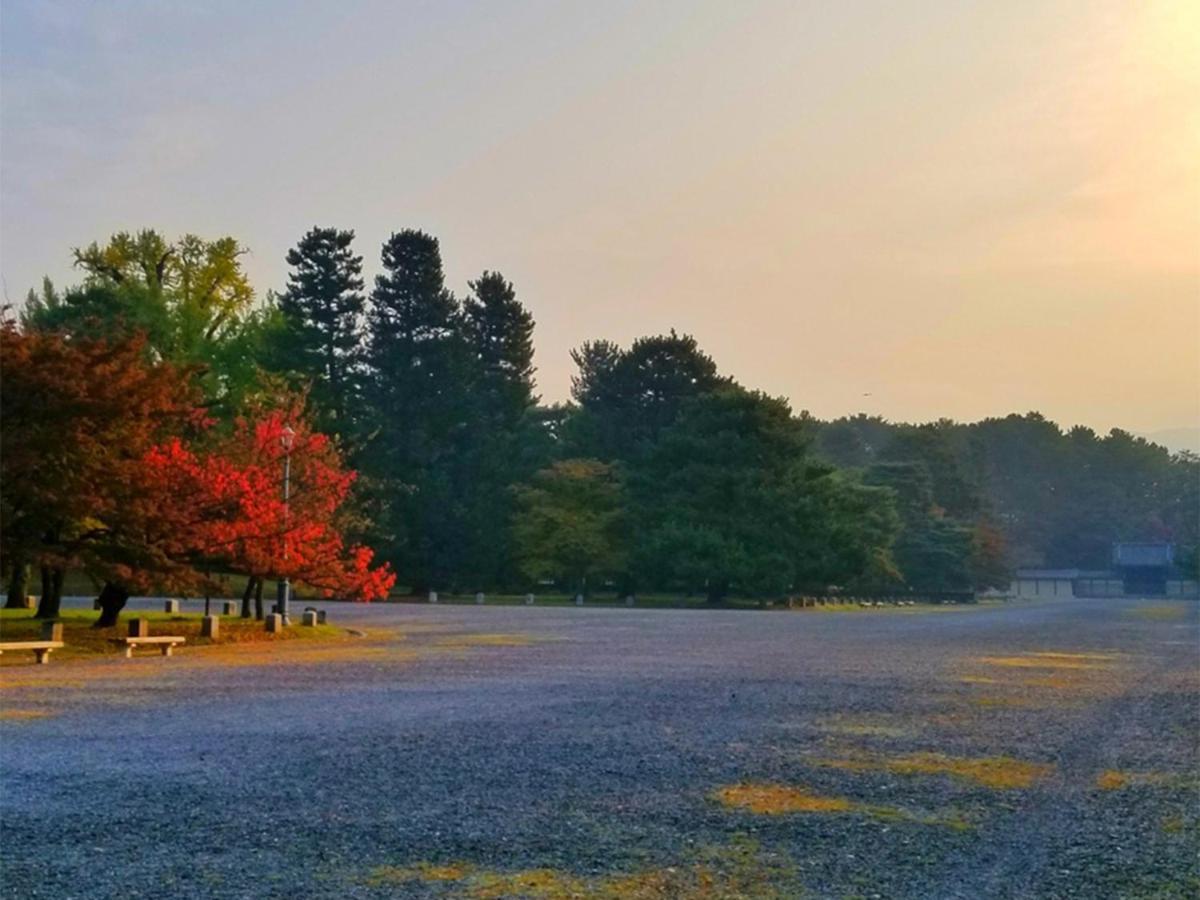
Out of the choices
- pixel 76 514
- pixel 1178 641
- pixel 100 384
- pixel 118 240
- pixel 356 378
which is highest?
pixel 118 240

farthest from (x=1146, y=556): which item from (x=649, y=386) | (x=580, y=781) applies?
(x=580, y=781)

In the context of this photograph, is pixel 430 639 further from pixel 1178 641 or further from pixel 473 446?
pixel 473 446

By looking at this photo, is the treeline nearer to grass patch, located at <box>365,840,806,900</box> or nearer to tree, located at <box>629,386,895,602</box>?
tree, located at <box>629,386,895,602</box>

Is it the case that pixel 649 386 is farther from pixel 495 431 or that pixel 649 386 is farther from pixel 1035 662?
pixel 1035 662

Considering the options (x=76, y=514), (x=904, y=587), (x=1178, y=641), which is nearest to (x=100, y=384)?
(x=76, y=514)

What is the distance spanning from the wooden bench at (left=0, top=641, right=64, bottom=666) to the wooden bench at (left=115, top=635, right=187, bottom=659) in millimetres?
1191

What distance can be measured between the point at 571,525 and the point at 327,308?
16.7m

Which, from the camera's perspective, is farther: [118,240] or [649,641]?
[118,240]

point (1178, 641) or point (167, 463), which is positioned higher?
point (167, 463)

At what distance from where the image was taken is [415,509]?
57.2m

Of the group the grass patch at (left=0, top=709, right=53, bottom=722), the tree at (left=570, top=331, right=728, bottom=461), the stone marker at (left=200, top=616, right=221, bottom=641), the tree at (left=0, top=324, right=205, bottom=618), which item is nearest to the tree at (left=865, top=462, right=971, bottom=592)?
the tree at (left=570, top=331, right=728, bottom=461)

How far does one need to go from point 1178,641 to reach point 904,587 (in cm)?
4643

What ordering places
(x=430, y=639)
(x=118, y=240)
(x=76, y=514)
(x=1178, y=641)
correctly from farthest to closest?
(x=118, y=240)
(x=1178, y=641)
(x=430, y=639)
(x=76, y=514)

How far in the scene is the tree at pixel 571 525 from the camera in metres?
54.0
